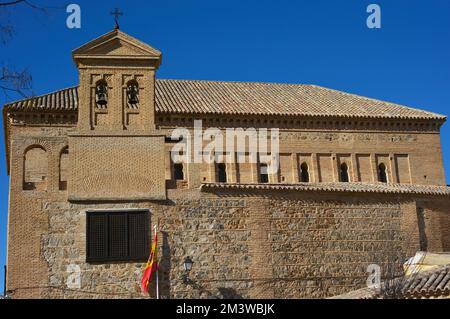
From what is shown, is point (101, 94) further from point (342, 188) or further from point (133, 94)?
point (342, 188)

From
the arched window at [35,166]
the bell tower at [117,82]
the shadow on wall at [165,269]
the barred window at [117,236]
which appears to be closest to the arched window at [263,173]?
the arched window at [35,166]

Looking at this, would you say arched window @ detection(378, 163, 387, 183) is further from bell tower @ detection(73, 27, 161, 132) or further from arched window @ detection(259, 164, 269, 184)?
bell tower @ detection(73, 27, 161, 132)

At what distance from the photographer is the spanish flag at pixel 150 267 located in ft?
56.2

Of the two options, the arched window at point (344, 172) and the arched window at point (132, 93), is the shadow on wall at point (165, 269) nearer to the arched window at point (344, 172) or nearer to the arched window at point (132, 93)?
the arched window at point (132, 93)

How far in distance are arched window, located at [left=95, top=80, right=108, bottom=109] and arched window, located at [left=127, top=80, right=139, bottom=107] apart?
605mm

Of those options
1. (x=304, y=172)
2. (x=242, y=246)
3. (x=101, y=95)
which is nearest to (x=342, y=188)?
(x=242, y=246)

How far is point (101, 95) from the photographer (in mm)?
19047

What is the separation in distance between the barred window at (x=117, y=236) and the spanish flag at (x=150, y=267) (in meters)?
0.25

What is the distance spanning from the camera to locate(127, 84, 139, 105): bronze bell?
751 inches

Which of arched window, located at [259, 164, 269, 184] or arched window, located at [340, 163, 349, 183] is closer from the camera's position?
arched window, located at [259, 164, 269, 184]

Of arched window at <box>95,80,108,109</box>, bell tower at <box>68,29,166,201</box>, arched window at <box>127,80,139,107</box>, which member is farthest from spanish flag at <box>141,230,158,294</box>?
arched window at <box>95,80,108,109</box>

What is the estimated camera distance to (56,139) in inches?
730
